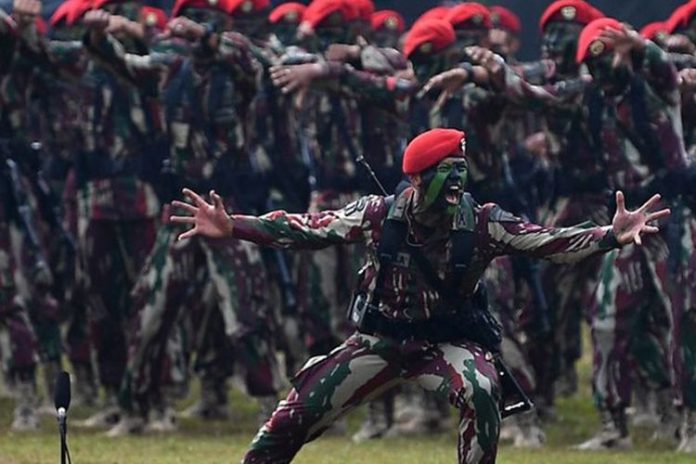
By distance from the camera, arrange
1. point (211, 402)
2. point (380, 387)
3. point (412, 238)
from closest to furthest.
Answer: point (412, 238), point (380, 387), point (211, 402)

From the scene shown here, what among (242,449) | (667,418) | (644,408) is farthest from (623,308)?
(242,449)

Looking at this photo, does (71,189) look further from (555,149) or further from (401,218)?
(401,218)

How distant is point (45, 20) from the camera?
71.6 ft

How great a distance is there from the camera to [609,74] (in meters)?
14.2

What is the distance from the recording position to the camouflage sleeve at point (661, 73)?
13875mm

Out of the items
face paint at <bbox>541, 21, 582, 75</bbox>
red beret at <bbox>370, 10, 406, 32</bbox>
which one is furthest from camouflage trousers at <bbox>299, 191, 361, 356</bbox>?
red beret at <bbox>370, 10, 406, 32</bbox>

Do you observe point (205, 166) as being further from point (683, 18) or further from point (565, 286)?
point (683, 18)

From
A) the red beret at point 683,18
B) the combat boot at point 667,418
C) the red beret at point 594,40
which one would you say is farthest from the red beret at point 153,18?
the combat boot at point 667,418

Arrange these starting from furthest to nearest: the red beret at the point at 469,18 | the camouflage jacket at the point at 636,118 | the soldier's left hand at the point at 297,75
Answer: the red beret at the point at 469,18 < the camouflage jacket at the point at 636,118 < the soldier's left hand at the point at 297,75

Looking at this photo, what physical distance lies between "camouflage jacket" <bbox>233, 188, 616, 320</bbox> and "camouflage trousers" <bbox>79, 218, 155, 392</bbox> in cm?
461

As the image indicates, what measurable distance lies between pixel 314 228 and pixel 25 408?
498cm

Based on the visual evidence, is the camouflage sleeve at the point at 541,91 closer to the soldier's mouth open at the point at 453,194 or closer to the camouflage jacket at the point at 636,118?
the camouflage jacket at the point at 636,118

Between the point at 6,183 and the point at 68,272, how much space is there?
6.51ft

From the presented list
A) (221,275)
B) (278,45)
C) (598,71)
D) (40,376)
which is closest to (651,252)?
(598,71)
